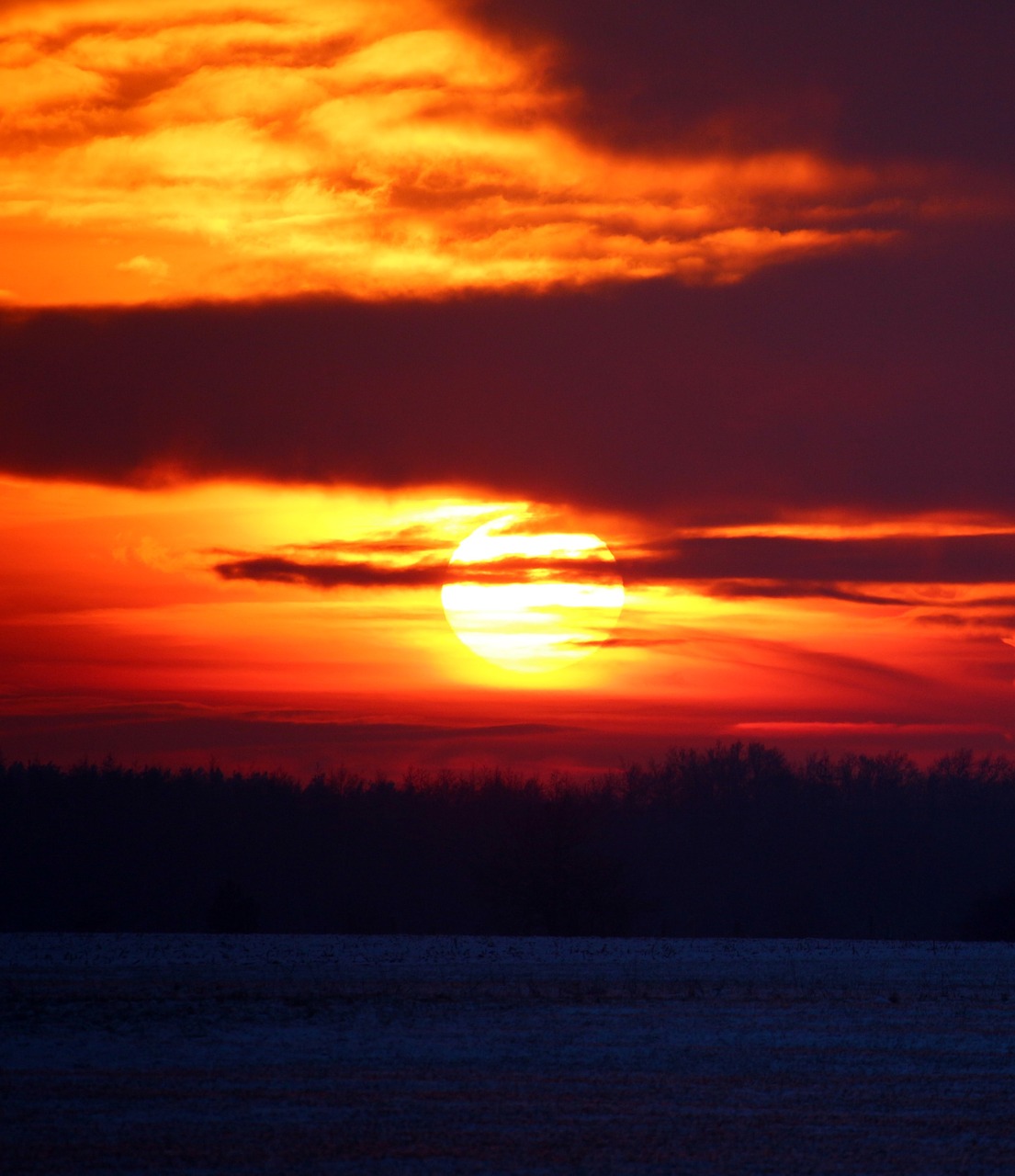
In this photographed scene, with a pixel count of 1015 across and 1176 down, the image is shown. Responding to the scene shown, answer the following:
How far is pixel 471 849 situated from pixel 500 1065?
71.3 meters

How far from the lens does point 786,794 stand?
425ft

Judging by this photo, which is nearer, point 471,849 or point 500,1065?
point 500,1065

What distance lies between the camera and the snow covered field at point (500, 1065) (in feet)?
50.4

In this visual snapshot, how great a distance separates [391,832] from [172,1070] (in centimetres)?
8546

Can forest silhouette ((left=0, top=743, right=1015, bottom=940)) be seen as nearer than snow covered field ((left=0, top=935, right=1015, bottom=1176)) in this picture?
No

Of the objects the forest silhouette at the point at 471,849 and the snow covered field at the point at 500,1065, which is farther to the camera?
the forest silhouette at the point at 471,849

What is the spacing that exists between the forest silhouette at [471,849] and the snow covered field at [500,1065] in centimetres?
3254

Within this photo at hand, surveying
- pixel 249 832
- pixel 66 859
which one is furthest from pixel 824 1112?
pixel 249 832

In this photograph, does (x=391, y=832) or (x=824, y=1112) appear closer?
(x=824, y=1112)

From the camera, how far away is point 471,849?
91375 millimetres

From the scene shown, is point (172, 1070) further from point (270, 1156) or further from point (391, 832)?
point (391, 832)

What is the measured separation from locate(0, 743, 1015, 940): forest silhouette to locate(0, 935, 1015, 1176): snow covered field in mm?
32538

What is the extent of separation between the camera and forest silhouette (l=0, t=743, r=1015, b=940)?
83.3m

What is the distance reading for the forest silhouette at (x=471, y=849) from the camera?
83.3 metres
